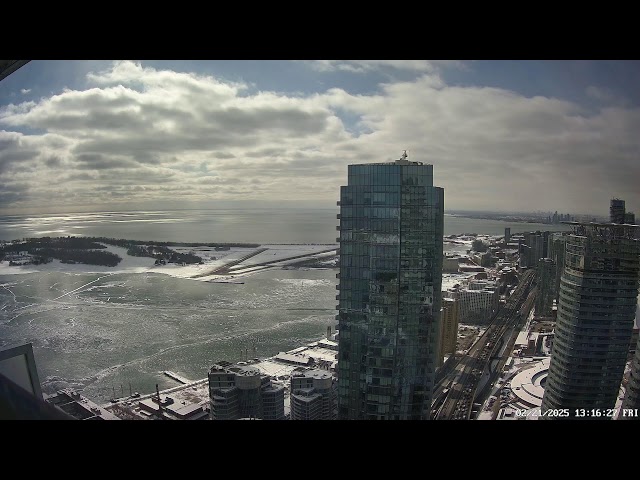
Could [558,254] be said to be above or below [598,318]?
above

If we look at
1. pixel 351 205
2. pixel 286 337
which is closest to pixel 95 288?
pixel 286 337

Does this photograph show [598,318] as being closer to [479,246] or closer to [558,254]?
[558,254]

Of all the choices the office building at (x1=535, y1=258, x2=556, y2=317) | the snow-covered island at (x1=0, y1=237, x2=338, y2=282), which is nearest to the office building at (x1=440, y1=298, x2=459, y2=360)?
the office building at (x1=535, y1=258, x2=556, y2=317)

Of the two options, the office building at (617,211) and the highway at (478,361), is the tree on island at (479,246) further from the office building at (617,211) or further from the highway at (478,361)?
the office building at (617,211)

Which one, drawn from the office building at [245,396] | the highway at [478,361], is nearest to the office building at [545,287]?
the highway at [478,361]

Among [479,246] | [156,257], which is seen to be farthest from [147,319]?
[479,246]

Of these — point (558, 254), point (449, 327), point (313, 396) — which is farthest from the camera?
point (449, 327)

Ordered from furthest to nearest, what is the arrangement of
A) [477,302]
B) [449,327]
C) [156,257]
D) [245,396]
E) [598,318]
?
1. [156,257]
2. [477,302]
3. [449,327]
4. [245,396]
5. [598,318]
